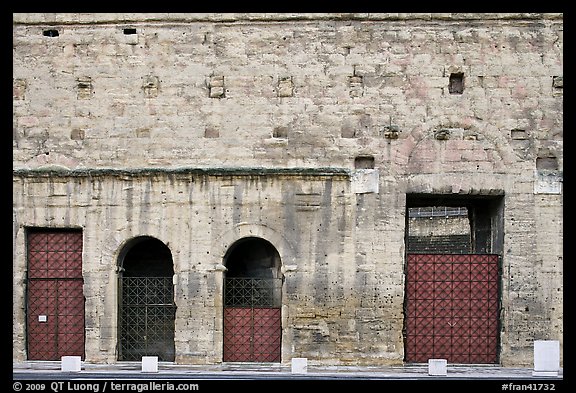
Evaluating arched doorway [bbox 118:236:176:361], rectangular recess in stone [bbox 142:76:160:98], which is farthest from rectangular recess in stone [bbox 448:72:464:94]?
arched doorway [bbox 118:236:176:361]

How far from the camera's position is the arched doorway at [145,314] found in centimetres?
1980

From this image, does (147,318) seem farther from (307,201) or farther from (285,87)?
(285,87)

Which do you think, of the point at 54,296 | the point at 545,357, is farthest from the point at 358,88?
the point at 54,296

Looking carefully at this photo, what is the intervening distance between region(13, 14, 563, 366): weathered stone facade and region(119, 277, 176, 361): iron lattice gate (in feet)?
2.02

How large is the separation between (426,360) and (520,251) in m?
2.96

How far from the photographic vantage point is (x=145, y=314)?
20.0 meters

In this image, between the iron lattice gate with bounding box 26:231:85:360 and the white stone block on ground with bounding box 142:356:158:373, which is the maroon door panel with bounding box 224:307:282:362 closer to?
the white stone block on ground with bounding box 142:356:158:373

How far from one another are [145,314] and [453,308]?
6534 mm

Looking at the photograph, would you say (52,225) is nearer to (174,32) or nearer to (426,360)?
(174,32)

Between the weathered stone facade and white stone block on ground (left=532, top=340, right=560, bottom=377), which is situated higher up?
the weathered stone facade

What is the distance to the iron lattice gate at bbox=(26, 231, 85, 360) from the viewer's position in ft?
64.4

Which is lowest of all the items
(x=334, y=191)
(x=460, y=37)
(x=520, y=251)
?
(x=520, y=251)
